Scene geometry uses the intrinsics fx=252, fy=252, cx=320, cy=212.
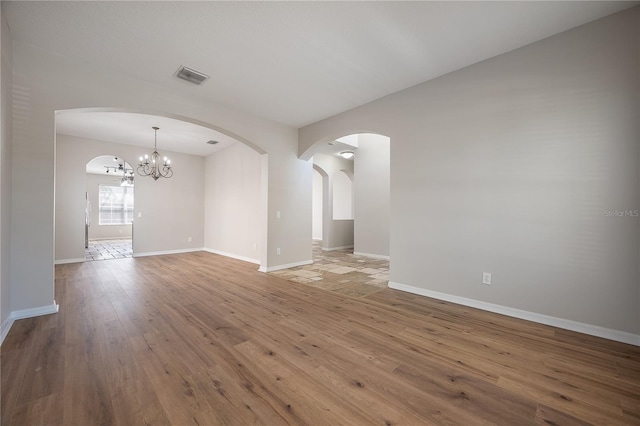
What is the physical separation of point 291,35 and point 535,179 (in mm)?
2956

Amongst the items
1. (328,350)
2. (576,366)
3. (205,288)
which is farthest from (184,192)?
(576,366)

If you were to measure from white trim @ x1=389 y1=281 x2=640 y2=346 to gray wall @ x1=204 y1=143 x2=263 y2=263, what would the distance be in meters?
3.78

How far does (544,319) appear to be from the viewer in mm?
2604

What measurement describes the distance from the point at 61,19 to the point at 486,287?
203 inches

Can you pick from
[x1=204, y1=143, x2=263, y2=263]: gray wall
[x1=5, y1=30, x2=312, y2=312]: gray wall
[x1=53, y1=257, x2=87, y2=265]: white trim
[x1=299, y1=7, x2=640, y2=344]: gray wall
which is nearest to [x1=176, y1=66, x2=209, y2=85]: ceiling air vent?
[x1=5, y1=30, x2=312, y2=312]: gray wall

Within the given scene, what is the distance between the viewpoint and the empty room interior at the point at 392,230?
63.2 inches

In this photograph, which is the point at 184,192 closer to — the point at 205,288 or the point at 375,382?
the point at 205,288

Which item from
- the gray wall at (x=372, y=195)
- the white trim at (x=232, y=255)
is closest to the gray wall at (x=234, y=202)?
the white trim at (x=232, y=255)

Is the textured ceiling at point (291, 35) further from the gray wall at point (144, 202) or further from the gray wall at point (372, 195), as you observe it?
the gray wall at point (144, 202)

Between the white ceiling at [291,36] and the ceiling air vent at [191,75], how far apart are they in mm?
91

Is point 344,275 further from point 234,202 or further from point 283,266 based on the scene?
point 234,202

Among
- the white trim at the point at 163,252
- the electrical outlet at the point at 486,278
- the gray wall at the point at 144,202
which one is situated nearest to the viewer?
the electrical outlet at the point at 486,278

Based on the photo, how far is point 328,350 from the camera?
2.09m

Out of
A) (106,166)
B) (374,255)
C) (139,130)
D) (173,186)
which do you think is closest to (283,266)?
(374,255)
